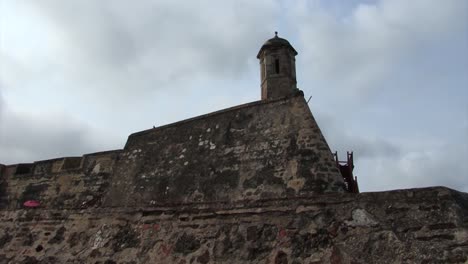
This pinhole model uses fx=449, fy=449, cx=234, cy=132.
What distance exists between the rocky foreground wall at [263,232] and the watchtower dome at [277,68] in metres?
11.9

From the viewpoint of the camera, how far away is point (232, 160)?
8.85m

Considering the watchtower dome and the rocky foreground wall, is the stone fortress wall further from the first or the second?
the watchtower dome

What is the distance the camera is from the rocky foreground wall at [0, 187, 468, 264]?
2.82 metres

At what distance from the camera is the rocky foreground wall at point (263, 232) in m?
2.82

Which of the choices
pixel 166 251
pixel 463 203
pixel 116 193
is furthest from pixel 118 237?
pixel 116 193

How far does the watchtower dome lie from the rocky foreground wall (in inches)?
469

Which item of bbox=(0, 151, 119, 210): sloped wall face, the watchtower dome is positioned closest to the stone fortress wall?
bbox=(0, 151, 119, 210): sloped wall face

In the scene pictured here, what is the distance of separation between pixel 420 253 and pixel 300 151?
5.57 m

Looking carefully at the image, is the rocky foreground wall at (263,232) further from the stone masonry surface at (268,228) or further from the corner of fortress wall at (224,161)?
the corner of fortress wall at (224,161)

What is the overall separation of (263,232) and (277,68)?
13.1m

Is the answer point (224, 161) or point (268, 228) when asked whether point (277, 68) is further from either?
point (268, 228)

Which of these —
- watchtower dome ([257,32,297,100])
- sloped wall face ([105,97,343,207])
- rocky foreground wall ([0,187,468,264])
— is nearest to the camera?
rocky foreground wall ([0,187,468,264])

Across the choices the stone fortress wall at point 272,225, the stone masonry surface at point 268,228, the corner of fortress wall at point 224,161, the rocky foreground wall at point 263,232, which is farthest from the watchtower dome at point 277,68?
the rocky foreground wall at point 263,232

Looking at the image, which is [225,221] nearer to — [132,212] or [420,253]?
[132,212]
